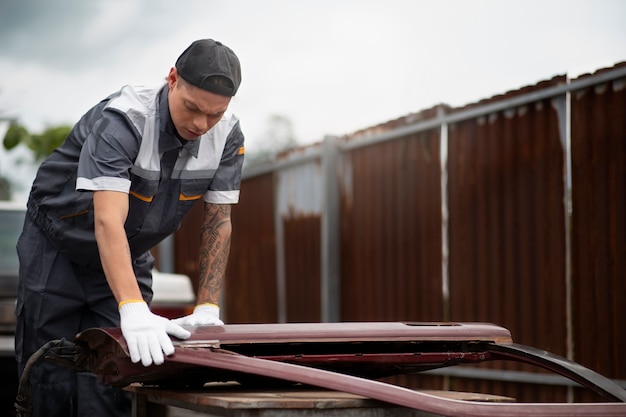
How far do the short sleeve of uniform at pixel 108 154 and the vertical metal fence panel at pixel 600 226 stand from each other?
9.41 feet

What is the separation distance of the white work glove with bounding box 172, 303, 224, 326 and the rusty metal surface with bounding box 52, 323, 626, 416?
220 millimetres

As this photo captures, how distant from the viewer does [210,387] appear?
3.13 meters

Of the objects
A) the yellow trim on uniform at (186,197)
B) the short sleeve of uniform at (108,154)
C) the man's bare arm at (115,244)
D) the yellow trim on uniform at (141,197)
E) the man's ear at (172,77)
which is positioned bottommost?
the man's bare arm at (115,244)

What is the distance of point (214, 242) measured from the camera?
12.7 ft

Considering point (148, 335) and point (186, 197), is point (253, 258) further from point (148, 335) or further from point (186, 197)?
point (148, 335)

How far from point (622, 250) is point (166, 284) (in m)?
2.85

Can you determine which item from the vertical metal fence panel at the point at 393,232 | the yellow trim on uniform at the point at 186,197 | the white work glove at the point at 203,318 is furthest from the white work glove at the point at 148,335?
the vertical metal fence panel at the point at 393,232

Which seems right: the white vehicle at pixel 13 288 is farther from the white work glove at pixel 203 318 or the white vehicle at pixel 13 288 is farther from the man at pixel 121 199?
the white work glove at pixel 203 318

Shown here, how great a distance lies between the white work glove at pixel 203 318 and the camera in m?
3.22

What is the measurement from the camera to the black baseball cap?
321cm

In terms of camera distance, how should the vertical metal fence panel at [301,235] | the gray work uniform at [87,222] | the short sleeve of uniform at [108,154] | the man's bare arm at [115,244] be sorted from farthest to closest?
the vertical metal fence panel at [301,235], the gray work uniform at [87,222], the short sleeve of uniform at [108,154], the man's bare arm at [115,244]

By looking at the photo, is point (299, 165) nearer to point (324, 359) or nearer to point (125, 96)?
point (125, 96)

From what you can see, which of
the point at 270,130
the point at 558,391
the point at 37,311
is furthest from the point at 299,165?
the point at 270,130

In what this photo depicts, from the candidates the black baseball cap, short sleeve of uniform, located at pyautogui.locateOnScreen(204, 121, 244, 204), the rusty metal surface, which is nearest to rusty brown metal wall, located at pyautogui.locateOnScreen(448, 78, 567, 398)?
short sleeve of uniform, located at pyautogui.locateOnScreen(204, 121, 244, 204)
